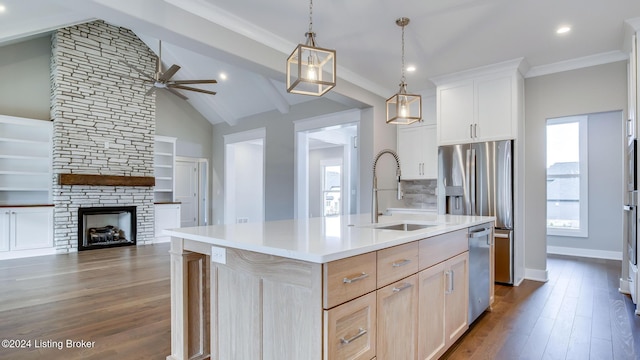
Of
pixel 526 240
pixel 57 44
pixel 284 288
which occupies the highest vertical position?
→ pixel 57 44

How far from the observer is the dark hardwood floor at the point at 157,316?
7.50ft

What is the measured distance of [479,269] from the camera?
9.11 ft

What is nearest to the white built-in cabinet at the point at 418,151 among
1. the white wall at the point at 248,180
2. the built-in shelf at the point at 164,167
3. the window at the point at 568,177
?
the window at the point at 568,177

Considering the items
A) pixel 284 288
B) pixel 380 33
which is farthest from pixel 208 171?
pixel 284 288

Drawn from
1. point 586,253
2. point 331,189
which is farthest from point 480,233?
point 331,189

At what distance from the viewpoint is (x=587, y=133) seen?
576 cm

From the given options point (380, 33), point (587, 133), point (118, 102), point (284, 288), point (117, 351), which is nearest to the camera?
point (284, 288)

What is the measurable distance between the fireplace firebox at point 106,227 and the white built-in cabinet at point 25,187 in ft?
1.56

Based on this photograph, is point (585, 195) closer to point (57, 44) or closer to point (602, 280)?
point (602, 280)

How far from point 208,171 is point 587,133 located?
7989 millimetres

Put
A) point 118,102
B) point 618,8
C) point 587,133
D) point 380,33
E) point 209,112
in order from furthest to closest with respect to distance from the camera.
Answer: point 209,112
point 118,102
point 587,133
point 380,33
point 618,8

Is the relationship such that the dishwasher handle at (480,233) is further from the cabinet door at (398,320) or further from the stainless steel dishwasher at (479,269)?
the cabinet door at (398,320)

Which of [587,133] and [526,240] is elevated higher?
[587,133]

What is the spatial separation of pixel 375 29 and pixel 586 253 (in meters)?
5.48
